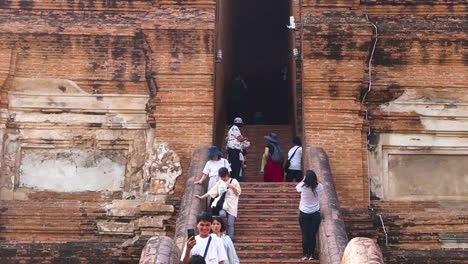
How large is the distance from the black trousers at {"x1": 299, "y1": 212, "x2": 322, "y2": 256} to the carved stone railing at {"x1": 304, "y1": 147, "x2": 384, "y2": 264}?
0.09 metres

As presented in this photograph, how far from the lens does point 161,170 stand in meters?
9.52

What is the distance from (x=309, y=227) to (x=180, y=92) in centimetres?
326

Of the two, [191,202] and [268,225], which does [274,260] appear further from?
[191,202]

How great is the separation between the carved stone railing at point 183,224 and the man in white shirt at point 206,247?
347 mm

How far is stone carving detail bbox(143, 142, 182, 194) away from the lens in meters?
9.44

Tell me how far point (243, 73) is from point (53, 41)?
9.12 meters

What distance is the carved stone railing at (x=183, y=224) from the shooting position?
5905 mm

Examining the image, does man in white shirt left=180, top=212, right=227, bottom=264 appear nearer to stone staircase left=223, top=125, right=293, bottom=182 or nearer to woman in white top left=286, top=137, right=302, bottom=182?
woman in white top left=286, top=137, right=302, bottom=182

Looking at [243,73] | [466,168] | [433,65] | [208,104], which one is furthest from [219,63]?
[243,73]

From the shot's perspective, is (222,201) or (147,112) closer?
(222,201)

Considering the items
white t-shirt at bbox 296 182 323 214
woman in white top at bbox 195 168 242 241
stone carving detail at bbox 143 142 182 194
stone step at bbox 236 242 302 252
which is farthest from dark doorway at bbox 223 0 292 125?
white t-shirt at bbox 296 182 323 214

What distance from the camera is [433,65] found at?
1009cm

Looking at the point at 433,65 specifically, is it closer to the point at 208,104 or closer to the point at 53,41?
the point at 208,104

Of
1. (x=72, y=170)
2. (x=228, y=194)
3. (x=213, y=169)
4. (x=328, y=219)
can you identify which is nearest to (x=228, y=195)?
(x=228, y=194)
